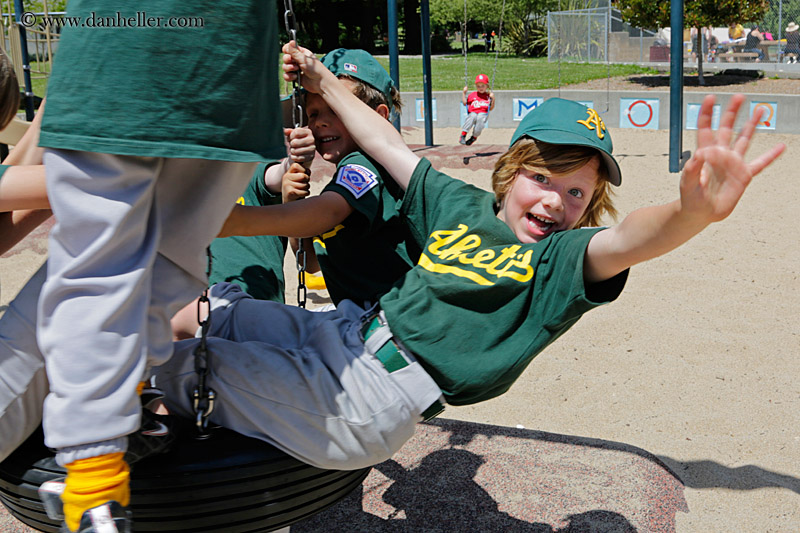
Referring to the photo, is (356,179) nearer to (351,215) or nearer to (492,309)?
(351,215)

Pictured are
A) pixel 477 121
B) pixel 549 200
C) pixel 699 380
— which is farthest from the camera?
pixel 477 121

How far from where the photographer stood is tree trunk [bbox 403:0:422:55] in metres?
28.6

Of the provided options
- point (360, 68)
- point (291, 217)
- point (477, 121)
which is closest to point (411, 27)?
point (477, 121)

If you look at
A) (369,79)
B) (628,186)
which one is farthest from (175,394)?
(628,186)

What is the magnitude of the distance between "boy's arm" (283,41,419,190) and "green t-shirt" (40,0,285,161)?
3.03 feet

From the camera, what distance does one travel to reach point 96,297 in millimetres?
1284

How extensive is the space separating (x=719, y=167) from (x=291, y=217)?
105 centimetres

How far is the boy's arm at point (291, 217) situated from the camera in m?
1.88

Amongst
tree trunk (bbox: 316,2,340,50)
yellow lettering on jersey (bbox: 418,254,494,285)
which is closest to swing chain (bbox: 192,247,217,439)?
yellow lettering on jersey (bbox: 418,254,494,285)

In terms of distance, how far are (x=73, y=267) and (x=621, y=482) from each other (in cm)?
227

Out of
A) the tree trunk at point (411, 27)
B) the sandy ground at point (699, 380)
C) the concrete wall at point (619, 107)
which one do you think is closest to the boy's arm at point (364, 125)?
the sandy ground at point (699, 380)

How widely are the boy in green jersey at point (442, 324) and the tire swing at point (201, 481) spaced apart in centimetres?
6

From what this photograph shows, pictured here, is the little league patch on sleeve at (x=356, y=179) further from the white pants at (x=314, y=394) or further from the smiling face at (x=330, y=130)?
the white pants at (x=314, y=394)

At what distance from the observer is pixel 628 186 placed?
330 inches
